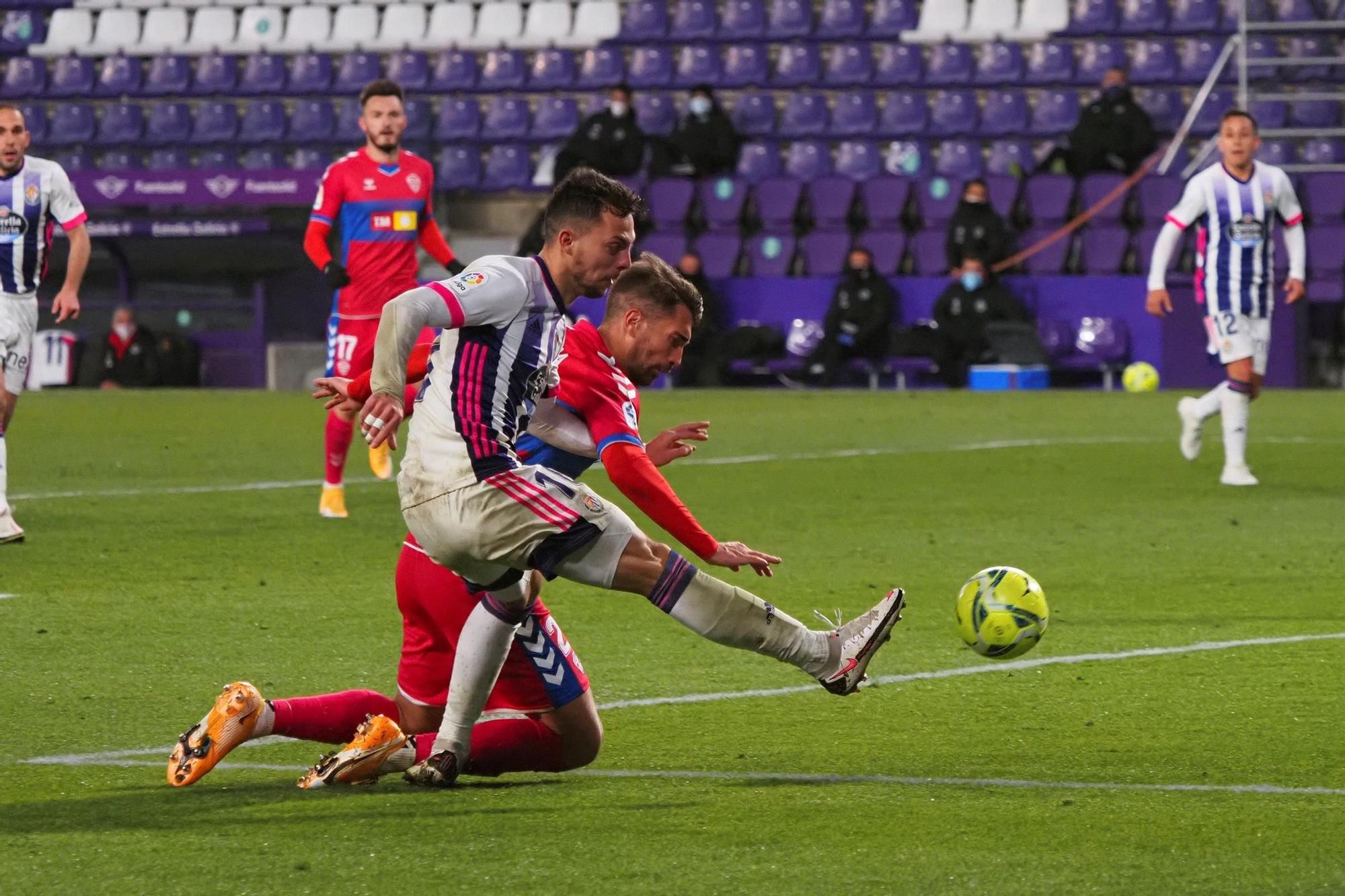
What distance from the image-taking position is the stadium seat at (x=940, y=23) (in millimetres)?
24625

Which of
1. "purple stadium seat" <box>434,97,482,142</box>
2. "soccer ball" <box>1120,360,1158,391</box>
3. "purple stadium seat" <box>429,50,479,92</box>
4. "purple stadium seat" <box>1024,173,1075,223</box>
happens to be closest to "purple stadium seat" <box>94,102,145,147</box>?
"purple stadium seat" <box>429,50,479,92</box>

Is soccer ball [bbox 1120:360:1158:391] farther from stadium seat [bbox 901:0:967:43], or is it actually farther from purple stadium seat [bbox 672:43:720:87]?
purple stadium seat [bbox 672:43:720:87]

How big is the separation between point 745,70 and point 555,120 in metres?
2.27

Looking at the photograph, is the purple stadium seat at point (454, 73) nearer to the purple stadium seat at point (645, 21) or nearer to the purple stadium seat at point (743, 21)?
the purple stadium seat at point (645, 21)

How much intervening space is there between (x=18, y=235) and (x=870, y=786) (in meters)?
6.74

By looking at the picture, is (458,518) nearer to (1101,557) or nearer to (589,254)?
(589,254)

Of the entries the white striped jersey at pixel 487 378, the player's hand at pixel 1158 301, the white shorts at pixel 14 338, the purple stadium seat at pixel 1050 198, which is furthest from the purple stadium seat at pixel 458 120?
the white striped jersey at pixel 487 378

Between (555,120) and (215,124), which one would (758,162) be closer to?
(555,120)

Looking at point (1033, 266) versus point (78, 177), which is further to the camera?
point (78, 177)

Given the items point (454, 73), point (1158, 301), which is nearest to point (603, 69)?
point (454, 73)

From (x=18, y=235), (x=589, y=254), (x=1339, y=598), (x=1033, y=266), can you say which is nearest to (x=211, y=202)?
(x=1033, y=266)

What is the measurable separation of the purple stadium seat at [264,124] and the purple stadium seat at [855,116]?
6.73 metres

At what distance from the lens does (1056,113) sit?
2331 cm

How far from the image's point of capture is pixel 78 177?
928 inches
